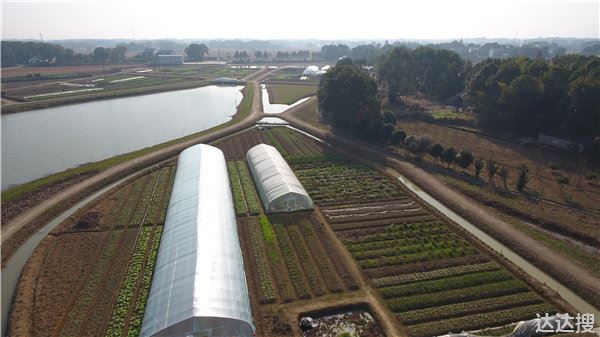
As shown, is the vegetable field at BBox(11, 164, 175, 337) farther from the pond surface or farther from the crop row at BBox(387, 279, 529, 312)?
the crop row at BBox(387, 279, 529, 312)

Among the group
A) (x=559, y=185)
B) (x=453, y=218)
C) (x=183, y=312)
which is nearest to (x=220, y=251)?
(x=183, y=312)

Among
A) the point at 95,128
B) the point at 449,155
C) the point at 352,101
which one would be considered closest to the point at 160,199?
the point at 352,101

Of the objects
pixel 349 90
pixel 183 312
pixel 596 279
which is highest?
pixel 349 90

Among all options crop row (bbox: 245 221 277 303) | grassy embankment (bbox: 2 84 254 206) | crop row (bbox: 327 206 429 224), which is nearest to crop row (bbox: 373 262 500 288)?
crop row (bbox: 245 221 277 303)

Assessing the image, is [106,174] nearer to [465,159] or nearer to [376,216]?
[376,216]

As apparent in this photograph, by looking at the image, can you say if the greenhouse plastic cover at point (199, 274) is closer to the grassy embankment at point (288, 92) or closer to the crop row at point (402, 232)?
the crop row at point (402, 232)

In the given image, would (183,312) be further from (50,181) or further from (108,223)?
(50,181)
